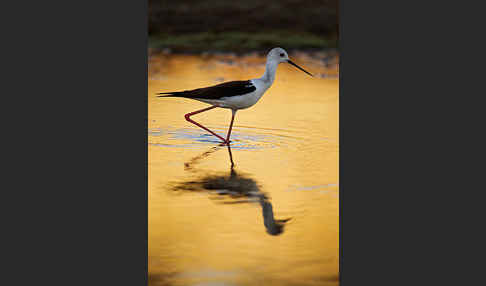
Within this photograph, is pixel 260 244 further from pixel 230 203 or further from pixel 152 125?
pixel 152 125

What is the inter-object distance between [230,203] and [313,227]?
702 millimetres

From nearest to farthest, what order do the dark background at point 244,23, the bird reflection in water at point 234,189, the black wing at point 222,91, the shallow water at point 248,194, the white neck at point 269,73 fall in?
the shallow water at point 248,194, the bird reflection in water at point 234,189, the black wing at point 222,91, the white neck at point 269,73, the dark background at point 244,23

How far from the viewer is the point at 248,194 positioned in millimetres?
5133

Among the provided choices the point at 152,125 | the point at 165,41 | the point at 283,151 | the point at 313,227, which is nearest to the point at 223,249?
the point at 313,227

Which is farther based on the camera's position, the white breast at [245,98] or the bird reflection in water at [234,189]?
the white breast at [245,98]

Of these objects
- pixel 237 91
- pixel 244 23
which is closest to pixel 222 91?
pixel 237 91

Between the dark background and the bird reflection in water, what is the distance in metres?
1.82

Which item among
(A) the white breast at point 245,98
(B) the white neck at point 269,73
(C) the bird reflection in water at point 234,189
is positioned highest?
(B) the white neck at point 269,73

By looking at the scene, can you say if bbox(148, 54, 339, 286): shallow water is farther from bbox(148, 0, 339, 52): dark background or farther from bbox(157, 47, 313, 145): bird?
bbox(148, 0, 339, 52): dark background

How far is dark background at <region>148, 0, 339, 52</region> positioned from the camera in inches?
285

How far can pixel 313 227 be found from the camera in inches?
180

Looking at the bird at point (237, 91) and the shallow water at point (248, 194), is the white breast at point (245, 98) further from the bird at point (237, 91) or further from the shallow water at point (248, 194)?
the shallow water at point (248, 194)

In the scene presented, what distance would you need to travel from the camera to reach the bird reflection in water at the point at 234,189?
15.4 feet

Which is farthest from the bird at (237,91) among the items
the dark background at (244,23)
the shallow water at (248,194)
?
the dark background at (244,23)
